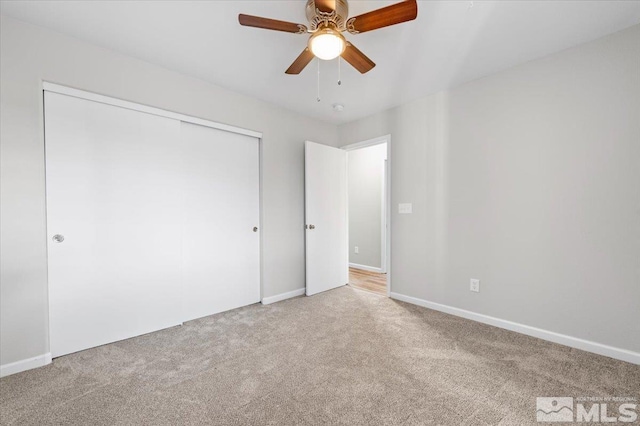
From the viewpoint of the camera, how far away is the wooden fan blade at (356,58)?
1.77 metres

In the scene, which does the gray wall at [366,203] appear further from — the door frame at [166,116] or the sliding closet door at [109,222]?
the sliding closet door at [109,222]

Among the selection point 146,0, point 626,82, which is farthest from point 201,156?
point 626,82

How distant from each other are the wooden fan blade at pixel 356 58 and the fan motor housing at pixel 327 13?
132mm

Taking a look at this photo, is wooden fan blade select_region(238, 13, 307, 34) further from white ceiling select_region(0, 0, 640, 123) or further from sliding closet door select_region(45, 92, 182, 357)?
sliding closet door select_region(45, 92, 182, 357)

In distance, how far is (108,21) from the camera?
193cm

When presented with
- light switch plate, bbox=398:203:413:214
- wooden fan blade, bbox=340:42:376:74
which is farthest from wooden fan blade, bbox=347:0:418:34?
light switch plate, bbox=398:203:413:214

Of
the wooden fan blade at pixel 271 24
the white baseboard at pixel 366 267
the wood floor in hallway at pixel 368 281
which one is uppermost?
the wooden fan blade at pixel 271 24

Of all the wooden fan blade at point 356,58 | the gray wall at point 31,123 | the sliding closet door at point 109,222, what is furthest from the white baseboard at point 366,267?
the gray wall at point 31,123

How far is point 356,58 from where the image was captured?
188 cm

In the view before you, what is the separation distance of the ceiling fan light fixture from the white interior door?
184cm

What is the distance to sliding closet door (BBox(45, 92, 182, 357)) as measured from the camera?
6.86 feet

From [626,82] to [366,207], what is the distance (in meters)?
3.60

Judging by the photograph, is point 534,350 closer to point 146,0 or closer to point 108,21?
point 146,0

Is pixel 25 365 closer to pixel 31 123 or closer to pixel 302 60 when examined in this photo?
pixel 31 123
